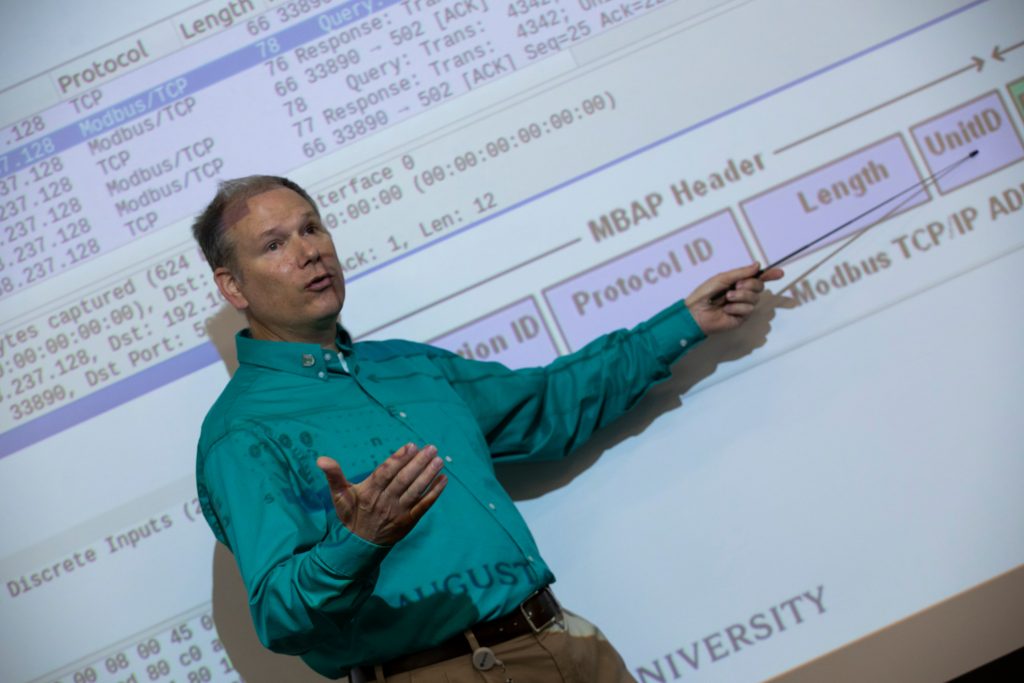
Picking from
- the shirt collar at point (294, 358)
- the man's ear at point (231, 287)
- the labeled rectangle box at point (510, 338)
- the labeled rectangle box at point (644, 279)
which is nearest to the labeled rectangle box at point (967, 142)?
the labeled rectangle box at point (644, 279)

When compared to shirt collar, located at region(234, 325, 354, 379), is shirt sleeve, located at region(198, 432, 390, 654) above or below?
below

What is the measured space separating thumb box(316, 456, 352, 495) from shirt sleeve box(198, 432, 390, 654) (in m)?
0.06

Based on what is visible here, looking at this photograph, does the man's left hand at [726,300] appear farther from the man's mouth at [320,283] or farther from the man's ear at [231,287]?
the man's ear at [231,287]

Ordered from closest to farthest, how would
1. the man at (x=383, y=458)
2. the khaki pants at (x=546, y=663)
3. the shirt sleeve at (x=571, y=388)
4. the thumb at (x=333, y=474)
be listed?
1. the thumb at (x=333, y=474)
2. the man at (x=383, y=458)
3. the khaki pants at (x=546, y=663)
4. the shirt sleeve at (x=571, y=388)

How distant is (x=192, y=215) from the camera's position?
2158mm

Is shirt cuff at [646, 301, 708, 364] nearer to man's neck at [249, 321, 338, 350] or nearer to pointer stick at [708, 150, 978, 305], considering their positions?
pointer stick at [708, 150, 978, 305]

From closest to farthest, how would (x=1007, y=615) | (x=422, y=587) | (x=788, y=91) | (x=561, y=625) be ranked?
Result: 1. (x=422, y=587)
2. (x=561, y=625)
3. (x=1007, y=615)
4. (x=788, y=91)

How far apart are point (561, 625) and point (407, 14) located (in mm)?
1229

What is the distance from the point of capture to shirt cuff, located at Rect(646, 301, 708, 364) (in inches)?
76.3

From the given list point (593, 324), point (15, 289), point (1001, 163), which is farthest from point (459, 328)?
point (1001, 163)

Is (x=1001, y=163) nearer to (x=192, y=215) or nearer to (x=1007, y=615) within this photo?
(x=1007, y=615)

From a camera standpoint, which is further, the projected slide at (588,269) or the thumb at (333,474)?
the projected slide at (588,269)

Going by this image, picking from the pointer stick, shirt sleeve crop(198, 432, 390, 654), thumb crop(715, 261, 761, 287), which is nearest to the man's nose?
shirt sleeve crop(198, 432, 390, 654)

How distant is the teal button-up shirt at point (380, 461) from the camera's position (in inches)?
56.6
